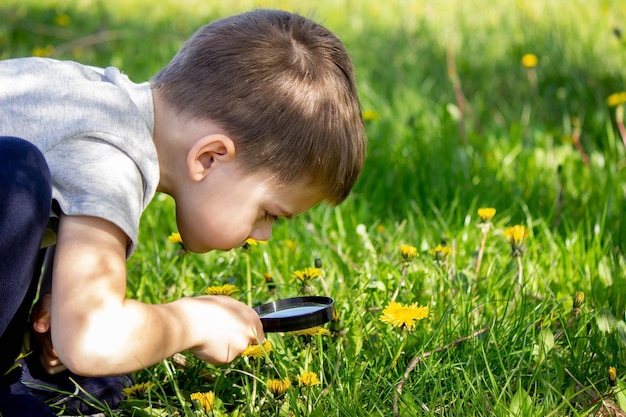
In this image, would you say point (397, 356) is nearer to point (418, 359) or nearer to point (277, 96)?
point (418, 359)

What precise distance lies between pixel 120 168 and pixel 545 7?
12.3 ft

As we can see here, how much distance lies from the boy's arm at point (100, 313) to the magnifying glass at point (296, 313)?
258 millimetres

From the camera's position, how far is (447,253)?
6.72ft

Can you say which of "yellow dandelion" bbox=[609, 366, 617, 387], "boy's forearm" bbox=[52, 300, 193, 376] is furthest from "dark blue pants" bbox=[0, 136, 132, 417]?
"yellow dandelion" bbox=[609, 366, 617, 387]

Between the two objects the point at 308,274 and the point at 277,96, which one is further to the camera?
the point at 308,274

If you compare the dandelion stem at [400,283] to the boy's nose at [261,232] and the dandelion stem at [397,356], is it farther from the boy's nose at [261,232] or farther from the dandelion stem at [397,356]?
the boy's nose at [261,232]

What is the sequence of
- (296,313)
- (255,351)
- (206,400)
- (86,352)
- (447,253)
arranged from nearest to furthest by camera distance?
1. (86,352)
2. (206,400)
3. (255,351)
4. (296,313)
5. (447,253)

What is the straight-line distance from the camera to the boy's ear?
1.69 metres

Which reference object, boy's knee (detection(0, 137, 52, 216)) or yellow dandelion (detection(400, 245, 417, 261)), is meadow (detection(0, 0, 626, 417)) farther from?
boy's knee (detection(0, 137, 52, 216))

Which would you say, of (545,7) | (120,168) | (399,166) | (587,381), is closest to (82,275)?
(120,168)

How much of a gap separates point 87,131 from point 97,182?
0.12 m

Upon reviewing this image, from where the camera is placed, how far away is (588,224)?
246 cm

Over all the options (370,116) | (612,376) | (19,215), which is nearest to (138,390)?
(19,215)

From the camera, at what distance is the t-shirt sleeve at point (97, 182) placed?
4.77 ft
